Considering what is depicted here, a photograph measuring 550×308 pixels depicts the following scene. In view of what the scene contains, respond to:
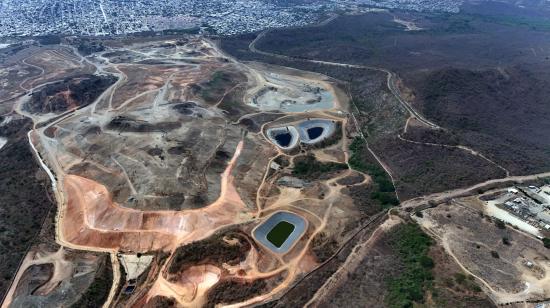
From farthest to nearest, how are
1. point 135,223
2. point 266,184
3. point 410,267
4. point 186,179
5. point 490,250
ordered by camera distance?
point 266,184
point 186,179
point 135,223
point 490,250
point 410,267

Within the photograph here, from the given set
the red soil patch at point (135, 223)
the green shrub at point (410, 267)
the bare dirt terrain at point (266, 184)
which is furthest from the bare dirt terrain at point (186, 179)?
the green shrub at point (410, 267)

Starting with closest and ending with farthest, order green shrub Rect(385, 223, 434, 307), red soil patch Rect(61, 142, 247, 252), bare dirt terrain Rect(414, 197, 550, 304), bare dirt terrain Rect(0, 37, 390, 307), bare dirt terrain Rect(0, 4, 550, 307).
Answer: green shrub Rect(385, 223, 434, 307), bare dirt terrain Rect(414, 197, 550, 304), bare dirt terrain Rect(0, 4, 550, 307), bare dirt terrain Rect(0, 37, 390, 307), red soil patch Rect(61, 142, 247, 252)

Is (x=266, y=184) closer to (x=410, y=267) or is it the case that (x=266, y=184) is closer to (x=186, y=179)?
(x=186, y=179)

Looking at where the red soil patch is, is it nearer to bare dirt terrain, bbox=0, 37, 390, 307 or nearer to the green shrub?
bare dirt terrain, bbox=0, 37, 390, 307

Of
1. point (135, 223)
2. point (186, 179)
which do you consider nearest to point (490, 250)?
point (186, 179)

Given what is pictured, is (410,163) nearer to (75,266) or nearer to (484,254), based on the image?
(484,254)

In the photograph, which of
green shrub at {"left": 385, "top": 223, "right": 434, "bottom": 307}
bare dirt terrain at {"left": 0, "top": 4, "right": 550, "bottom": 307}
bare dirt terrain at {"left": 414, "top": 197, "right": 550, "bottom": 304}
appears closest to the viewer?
green shrub at {"left": 385, "top": 223, "right": 434, "bottom": 307}

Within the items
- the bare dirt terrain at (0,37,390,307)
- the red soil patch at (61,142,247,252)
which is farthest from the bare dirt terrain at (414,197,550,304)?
the red soil patch at (61,142,247,252)

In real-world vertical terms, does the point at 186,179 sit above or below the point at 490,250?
below

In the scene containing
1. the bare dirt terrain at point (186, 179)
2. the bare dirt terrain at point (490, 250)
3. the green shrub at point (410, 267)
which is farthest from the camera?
the bare dirt terrain at point (186, 179)

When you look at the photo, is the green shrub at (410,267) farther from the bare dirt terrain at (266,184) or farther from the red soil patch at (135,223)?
the red soil patch at (135,223)

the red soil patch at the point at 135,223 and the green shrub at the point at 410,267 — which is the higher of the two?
the green shrub at the point at 410,267

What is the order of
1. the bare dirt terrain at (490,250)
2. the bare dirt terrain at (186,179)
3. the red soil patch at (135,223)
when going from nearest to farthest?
the bare dirt terrain at (490,250) < the bare dirt terrain at (186,179) < the red soil patch at (135,223)
